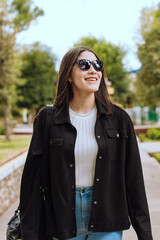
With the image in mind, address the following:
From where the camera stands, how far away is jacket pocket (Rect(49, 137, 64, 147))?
6.30 ft

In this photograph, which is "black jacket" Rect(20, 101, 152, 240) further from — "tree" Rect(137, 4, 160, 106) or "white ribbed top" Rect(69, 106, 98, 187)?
"tree" Rect(137, 4, 160, 106)

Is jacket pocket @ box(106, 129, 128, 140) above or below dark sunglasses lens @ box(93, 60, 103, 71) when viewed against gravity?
below

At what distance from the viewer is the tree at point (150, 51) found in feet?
55.8

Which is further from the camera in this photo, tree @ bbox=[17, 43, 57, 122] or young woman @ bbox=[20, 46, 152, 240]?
tree @ bbox=[17, 43, 57, 122]

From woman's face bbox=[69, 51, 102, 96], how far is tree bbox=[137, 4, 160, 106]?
14.9 metres

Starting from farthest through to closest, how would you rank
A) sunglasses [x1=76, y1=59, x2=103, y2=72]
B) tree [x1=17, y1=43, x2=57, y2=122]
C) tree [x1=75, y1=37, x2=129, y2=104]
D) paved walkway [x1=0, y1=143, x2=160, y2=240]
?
tree [x1=75, y1=37, x2=129, y2=104] → tree [x1=17, y1=43, x2=57, y2=122] → paved walkway [x1=0, y1=143, x2=160, y2=240] → sunglasses [x1=76, y1=59, x2=103, y2=72]

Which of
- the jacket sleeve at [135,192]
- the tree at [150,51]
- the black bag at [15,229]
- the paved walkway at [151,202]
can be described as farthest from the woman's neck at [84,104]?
the tree at [150,51]

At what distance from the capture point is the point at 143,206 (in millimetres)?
1966

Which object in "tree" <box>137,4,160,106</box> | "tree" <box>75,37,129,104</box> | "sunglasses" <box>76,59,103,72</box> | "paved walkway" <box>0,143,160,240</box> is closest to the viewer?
"sunglasses" <box>76,59,103,72</box>

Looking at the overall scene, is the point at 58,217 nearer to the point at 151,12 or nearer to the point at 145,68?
the point at 145,68

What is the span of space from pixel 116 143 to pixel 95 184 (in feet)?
0.93

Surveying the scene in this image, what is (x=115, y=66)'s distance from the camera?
4056 cm

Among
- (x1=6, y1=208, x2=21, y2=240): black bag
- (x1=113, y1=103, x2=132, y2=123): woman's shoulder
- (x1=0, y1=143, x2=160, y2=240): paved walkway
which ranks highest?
(x1=113, y1=103, x2=132, y2=123): woman's shoulder

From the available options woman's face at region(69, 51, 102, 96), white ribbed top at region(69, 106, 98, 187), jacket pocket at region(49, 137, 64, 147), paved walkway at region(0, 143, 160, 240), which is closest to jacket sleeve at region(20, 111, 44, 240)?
jacket pocket at region(49, 137, 64, 147)
